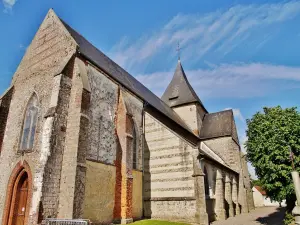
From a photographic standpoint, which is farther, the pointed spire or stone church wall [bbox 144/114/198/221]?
the pointed spire

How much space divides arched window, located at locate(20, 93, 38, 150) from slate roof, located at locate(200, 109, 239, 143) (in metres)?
20.3

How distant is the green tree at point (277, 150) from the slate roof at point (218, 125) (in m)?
12.7

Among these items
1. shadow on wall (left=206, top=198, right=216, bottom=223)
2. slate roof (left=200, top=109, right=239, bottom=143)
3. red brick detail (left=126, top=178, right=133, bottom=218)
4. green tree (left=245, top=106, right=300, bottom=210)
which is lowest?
shadow on wall (left=206, top=198, right=216, bottom=223)

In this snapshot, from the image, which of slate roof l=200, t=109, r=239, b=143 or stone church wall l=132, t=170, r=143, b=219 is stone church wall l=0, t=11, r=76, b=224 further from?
slate roof l=200, t=109, r=239, b=143

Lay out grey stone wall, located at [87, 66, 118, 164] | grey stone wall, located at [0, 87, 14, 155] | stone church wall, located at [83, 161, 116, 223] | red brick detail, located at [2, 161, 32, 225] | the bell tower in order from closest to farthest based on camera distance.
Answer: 1. red brick detail, located at [2, 161, 32, 225]
2. stone church wall, located at [83, 161, 116, 223]
3. grey stone wall, located at [87, 66, 118, 164]
4. grey stone wall, located at [0, 87, 14, 155]
5. the bell tower

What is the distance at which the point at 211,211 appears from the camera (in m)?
18.1

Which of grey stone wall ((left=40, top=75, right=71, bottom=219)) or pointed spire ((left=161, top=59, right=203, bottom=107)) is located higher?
pointed spire ((left=161, top=59, right=203, bottom=107))

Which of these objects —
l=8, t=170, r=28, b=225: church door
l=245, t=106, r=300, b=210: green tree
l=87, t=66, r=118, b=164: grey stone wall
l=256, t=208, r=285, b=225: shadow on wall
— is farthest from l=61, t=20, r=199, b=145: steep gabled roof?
l=256, t=208, r=285, b=225: shadow on wall

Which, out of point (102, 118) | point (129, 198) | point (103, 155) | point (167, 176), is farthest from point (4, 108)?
point (167, 176)

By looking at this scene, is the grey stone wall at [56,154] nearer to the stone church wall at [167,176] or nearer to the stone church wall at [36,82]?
the stone church wall at [36,82]

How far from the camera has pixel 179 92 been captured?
31.4 meters

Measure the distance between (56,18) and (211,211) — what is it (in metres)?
18.0

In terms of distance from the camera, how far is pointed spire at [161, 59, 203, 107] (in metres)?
30.2

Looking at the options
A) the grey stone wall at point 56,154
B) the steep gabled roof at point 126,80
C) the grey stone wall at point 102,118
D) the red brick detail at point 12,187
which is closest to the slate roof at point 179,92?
the steep gabled roof at point 126,80
